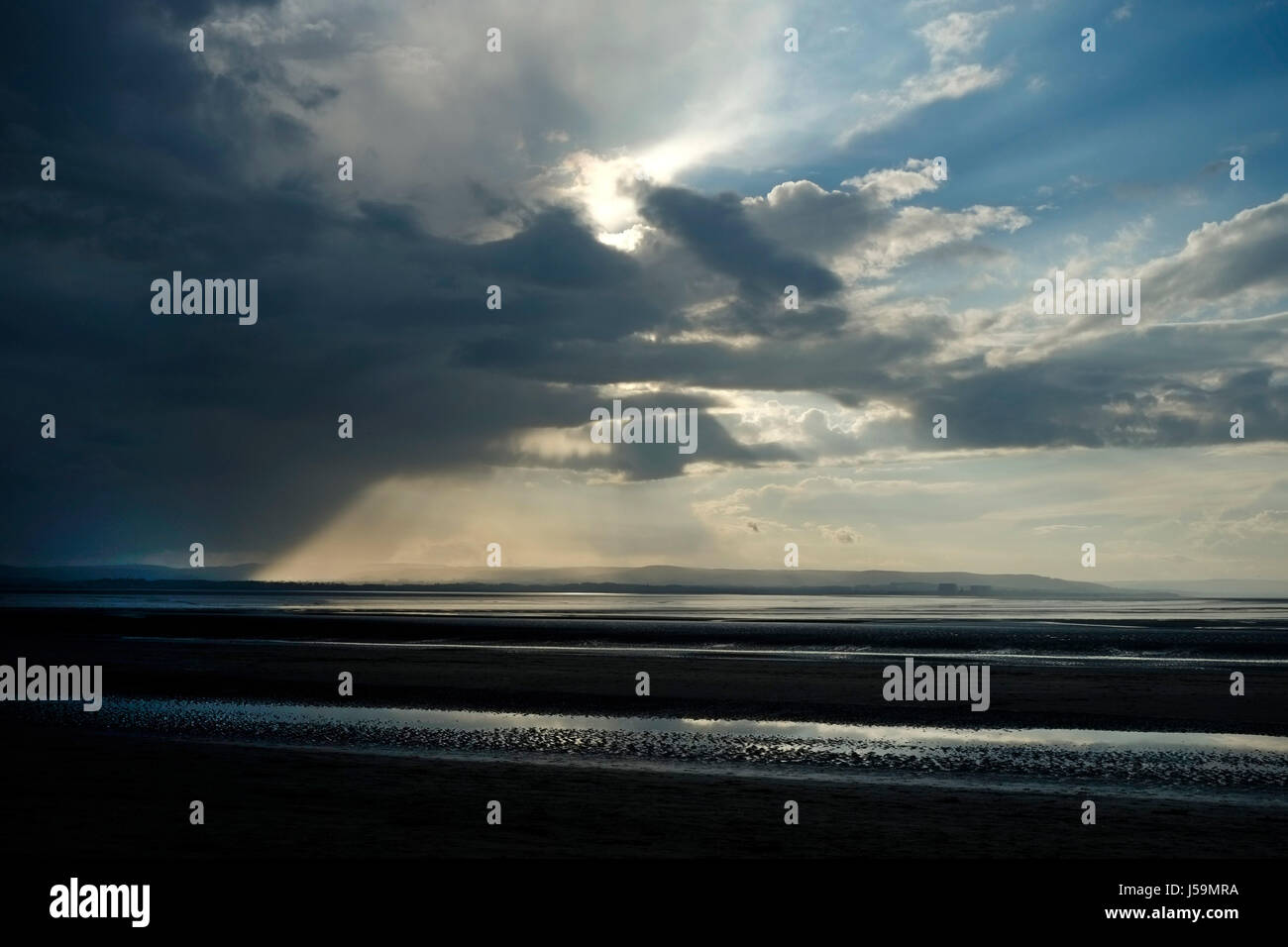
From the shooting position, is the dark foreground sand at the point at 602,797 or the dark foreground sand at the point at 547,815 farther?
the dark foreground sand at the point at 602,797

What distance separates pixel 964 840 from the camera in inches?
576

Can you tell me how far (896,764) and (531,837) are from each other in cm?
1025

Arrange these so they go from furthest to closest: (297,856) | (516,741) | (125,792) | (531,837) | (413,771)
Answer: (516,741), (413,771), (125,792), (531,837), (297,856)

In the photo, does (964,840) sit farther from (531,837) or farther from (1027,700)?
(1027,700)

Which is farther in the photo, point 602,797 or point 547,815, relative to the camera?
point 602,797

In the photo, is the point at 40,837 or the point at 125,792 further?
the point at 125,792

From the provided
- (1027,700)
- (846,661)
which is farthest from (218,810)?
(846,661)

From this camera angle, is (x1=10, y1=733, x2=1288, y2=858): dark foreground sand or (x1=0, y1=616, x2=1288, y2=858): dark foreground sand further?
(x1=0, y1=616, x2=1288, y2=858): dark foreground sand
